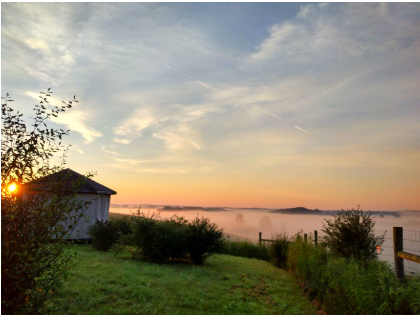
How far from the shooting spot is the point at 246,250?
18391 mm

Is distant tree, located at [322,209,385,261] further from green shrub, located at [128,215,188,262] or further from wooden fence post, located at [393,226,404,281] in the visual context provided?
green shrub, located at [128,215,188,262]

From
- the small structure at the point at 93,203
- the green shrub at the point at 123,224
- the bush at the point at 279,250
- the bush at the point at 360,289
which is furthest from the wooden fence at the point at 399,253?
the green shrub at the point at 123,224

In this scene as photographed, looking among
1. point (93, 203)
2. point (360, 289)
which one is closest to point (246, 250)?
point (93, 203)

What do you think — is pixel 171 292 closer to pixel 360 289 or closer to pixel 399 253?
pixel 360 289

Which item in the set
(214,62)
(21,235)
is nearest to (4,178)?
(21,235)

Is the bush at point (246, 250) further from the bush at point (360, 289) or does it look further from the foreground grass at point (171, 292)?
the bush at point (360, 289)

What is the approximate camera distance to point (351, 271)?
598 centimetres

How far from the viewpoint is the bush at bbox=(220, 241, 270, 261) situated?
1792 centimetres

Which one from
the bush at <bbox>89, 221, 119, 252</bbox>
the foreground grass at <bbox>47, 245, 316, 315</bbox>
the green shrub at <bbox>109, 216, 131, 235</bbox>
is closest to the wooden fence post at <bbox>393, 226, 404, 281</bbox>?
the foreground grass at <bbox>47, 245, 316, 315</bbox>

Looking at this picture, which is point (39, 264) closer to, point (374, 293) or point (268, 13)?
point (374, 293)

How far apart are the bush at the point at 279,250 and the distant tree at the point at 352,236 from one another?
164 inches

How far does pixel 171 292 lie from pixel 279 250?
7.73 meters

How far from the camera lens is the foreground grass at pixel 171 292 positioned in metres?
6.46

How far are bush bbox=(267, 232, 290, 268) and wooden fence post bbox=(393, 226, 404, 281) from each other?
6508 mm
